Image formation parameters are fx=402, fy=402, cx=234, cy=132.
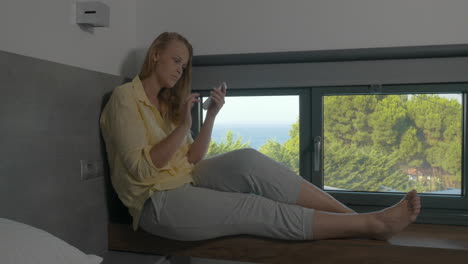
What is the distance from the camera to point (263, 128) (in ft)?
6.75

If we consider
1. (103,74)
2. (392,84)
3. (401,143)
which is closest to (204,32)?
(103,74)

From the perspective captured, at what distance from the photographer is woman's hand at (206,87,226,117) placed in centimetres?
163

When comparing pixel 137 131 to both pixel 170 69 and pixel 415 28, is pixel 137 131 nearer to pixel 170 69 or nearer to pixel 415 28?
pixel 170 69

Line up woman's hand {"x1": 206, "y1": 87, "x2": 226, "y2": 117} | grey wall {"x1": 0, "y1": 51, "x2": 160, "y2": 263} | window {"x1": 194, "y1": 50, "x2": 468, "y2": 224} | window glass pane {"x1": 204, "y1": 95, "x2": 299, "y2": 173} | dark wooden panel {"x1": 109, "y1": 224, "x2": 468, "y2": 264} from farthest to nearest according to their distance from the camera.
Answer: window glass pane {"x1": 204, "y1": 95, "x2": 299, "y2": 173}
window {"x1": 194, "y1": 50, "x2": 468, "y2": 224}
woman's hand {"x1": 206, "y1": 87, "x2": 226, "y2": 117}
dark wooden panel {"x1": 109, "y1": 224, "x2": 468, "y2": 264}
grey wall {"x1": 0, "y1": 51, "x2": 160, "y2": 263}

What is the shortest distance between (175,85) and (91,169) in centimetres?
51

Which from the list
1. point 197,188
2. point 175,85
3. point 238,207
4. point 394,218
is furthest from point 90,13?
point 394,218

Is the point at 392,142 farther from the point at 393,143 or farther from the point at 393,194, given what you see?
the point at 393,194

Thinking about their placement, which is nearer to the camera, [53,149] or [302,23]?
[53,149]

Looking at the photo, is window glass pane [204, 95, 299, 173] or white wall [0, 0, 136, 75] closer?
white wall [0, 0, 136, 75]

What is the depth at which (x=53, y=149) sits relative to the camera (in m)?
1.32

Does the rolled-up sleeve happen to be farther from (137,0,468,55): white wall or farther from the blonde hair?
(137,0,468,55): white wall

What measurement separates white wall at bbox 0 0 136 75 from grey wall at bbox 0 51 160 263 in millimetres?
43

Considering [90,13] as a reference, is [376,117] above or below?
Answer: below

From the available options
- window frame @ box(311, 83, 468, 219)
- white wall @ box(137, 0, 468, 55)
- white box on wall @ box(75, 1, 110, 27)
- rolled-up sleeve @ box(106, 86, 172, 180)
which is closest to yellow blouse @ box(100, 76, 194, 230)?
rolled-up sleeve @ box(106, 86, 172, 180)
